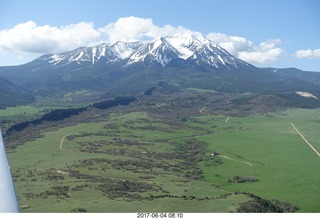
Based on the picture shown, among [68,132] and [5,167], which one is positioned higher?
[5,167]

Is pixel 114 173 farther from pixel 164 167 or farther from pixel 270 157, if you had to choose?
pixel 270 157

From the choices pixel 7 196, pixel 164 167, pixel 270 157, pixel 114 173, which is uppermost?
pixel 7 196

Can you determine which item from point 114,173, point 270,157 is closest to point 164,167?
point 114,173

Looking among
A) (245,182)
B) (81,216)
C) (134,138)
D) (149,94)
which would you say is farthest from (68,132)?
(149,94)

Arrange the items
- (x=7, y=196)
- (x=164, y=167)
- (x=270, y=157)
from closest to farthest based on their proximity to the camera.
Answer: (x=7, y=196)
(x=164, y=167)
(x=270, y=157)

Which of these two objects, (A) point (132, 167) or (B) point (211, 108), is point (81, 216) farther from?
(B) point (211, 108)
